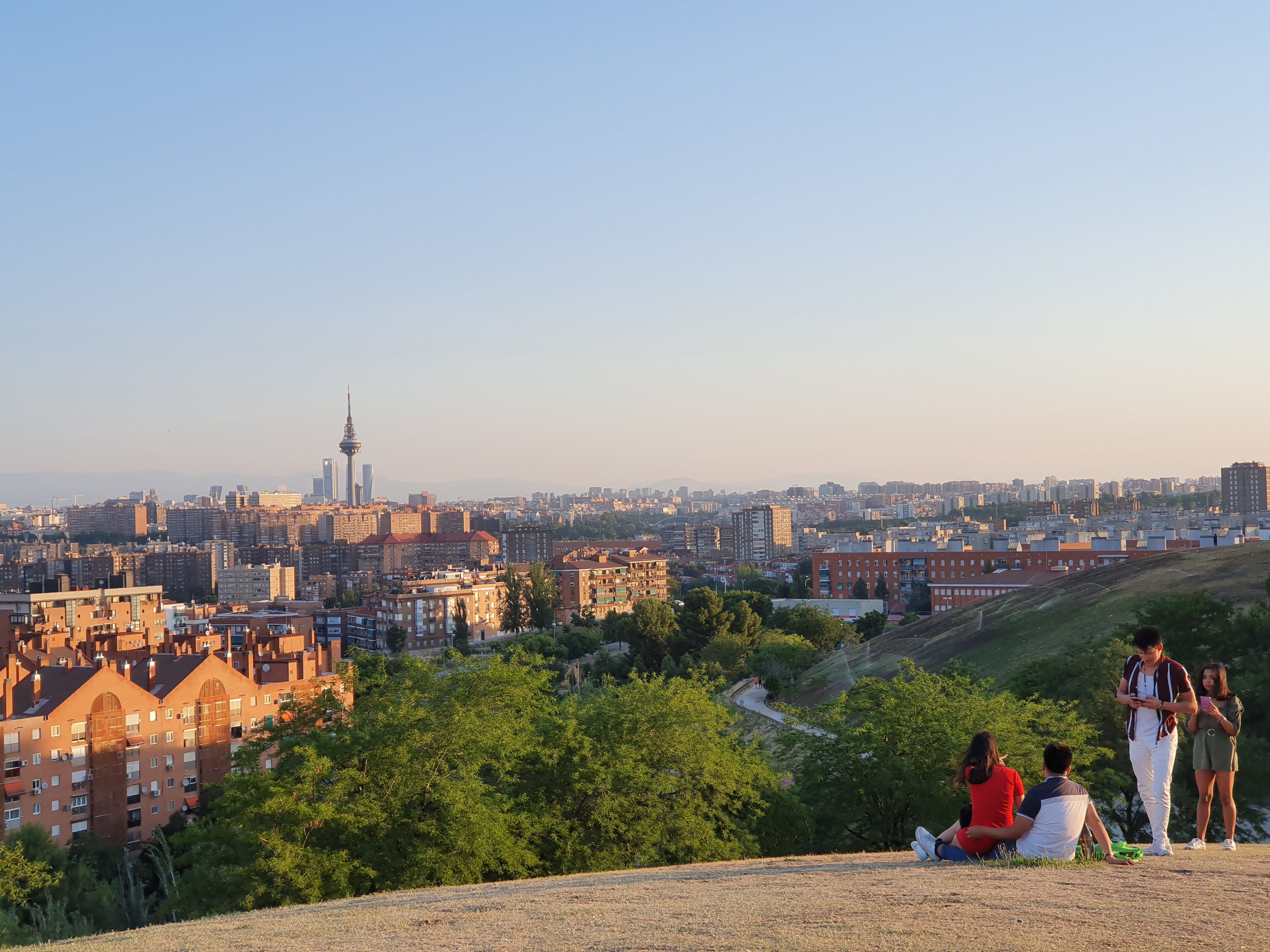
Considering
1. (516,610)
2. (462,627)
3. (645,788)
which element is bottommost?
(462,627)

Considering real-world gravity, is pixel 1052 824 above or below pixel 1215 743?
below

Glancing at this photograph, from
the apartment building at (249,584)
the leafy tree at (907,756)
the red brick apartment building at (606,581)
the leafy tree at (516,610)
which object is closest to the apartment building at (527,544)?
the apartment building at (249,584)

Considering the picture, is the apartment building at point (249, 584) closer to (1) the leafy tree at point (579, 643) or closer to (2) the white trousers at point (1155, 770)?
(1) the leafy tree at point (579, 643)

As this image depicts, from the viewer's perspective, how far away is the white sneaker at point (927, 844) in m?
11.3

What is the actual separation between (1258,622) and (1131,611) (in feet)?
66.1

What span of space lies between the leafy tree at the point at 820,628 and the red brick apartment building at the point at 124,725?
97.1 feet

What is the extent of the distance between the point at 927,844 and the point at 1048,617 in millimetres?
44415

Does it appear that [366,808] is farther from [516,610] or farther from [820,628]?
[516,610]

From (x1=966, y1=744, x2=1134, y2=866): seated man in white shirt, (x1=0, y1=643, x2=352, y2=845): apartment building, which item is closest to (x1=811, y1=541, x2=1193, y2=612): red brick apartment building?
(x1=0, y1=643, x2=352, y2=845): apartment building

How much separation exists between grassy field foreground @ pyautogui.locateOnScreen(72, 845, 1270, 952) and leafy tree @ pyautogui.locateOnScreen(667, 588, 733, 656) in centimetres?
5933

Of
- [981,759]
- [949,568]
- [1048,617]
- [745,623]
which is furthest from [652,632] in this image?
[981,759]

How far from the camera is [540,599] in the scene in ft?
334

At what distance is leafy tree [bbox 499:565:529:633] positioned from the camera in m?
102

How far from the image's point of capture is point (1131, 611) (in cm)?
4694
